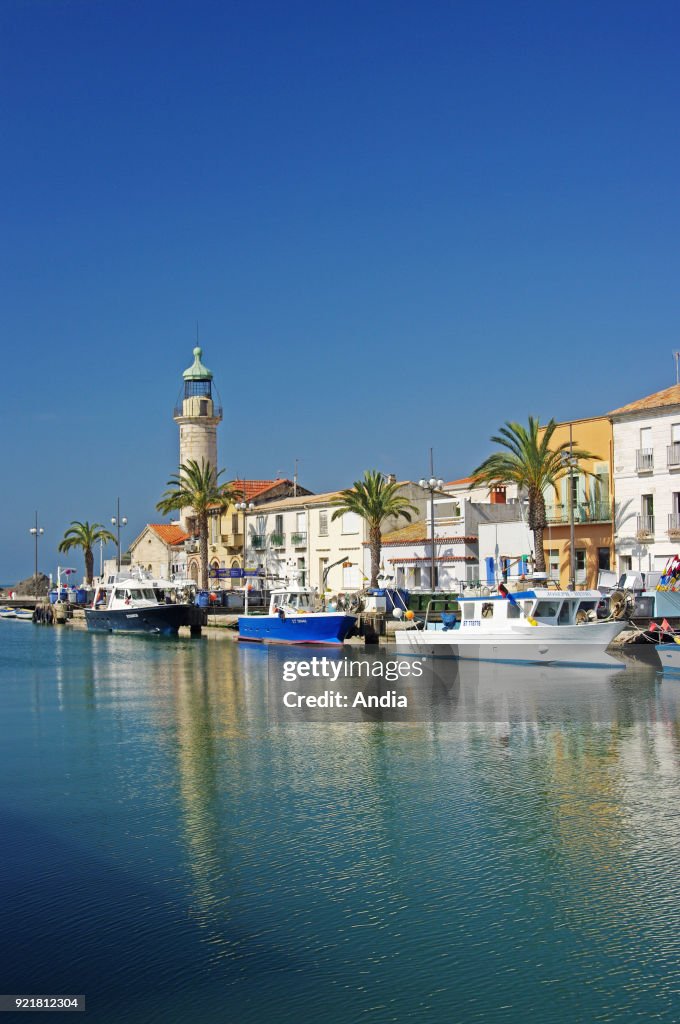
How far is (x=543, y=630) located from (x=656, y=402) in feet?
62.0

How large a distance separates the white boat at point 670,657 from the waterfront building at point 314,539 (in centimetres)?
3472

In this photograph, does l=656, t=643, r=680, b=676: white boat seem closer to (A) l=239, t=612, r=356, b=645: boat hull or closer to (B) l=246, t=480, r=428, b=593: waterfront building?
(A) l=239, t=612, r=356, b=645: boat hull

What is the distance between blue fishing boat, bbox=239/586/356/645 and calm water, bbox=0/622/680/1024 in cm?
2016

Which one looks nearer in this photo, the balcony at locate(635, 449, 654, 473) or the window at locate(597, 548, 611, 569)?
the balcony at locate(635, 449, 654, 473)

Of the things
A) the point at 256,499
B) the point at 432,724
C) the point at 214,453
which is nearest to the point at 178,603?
the point at 256,499

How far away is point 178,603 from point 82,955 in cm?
5458

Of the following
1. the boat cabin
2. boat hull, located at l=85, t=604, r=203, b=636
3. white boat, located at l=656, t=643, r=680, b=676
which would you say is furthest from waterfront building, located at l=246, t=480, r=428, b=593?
white boat, located at l=656, t=643, r=680, b=676

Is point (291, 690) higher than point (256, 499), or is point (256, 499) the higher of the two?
point (256, 499)

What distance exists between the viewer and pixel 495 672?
37.7 meters

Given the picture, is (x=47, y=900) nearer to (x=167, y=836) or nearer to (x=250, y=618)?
(x=167, y=836)

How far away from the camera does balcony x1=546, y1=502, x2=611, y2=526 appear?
54.0 m

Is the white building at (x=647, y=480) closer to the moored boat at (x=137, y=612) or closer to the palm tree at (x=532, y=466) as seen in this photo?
the palm tree at (x=532, y=466)

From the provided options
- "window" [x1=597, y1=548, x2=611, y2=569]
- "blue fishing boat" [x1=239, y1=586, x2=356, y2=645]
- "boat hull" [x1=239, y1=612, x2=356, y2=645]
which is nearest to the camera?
"boat hull" [x1=239, y1=612, x2=356, y2=645]

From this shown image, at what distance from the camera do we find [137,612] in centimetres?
6625
